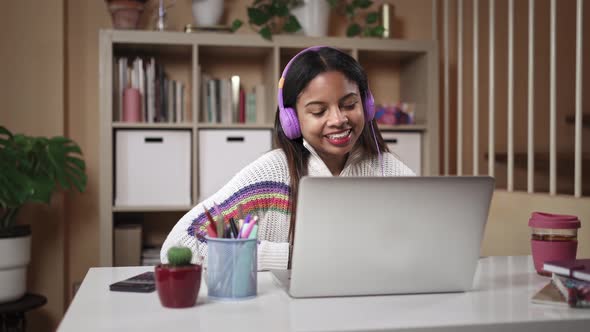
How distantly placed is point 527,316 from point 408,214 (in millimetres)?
225

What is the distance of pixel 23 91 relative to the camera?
3.11 meters

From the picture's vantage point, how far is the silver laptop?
0.96 m

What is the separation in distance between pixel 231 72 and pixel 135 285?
7.97ft

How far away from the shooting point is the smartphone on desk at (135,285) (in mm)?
1070

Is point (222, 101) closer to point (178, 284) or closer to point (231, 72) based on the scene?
point (231, 72)

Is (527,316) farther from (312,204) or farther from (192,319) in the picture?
(192,319)

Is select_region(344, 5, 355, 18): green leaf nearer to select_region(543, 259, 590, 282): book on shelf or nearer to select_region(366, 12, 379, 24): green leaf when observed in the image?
select_region(366, 12, 379, 24): green leaf

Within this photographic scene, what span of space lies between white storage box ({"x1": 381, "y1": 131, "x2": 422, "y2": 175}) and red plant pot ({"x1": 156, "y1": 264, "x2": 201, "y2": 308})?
2.38 m

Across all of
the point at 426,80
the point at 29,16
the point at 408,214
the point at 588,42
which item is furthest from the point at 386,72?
the point at 408,214

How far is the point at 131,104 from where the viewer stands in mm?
2998

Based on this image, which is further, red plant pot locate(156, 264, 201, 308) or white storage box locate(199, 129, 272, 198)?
white storage box locate(199, 129, 272, 198)

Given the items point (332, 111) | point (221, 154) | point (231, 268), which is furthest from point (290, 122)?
point (221, 154)

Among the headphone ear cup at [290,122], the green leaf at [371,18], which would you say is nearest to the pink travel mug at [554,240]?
the headphone ear cup at [290,122]

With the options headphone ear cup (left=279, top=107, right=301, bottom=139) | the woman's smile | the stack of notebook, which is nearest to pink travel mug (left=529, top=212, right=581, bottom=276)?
the stack of notebook
